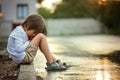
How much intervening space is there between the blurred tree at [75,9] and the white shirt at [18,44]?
53.7 metres

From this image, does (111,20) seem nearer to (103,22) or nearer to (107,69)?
(103,22)

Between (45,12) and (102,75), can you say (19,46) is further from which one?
(45,12)

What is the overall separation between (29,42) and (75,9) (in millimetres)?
57115

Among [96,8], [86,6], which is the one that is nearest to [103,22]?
[96,8]

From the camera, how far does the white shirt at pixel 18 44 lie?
29.9 ft

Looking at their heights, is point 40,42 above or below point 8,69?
above

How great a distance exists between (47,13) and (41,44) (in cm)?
5553

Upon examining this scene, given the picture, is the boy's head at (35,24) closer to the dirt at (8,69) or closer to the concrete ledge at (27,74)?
the dirt at (8,69)

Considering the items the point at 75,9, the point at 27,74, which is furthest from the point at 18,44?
the point at 75,9

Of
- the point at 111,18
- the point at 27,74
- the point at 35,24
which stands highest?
the point at 35,24

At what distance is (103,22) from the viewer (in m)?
53.8

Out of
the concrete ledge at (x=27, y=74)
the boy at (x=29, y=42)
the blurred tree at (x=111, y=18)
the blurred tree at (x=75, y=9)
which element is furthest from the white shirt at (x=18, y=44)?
the blurred tree at (x=75, y=9)

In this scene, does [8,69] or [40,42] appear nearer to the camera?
[40,42]

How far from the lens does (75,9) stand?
217 ft
